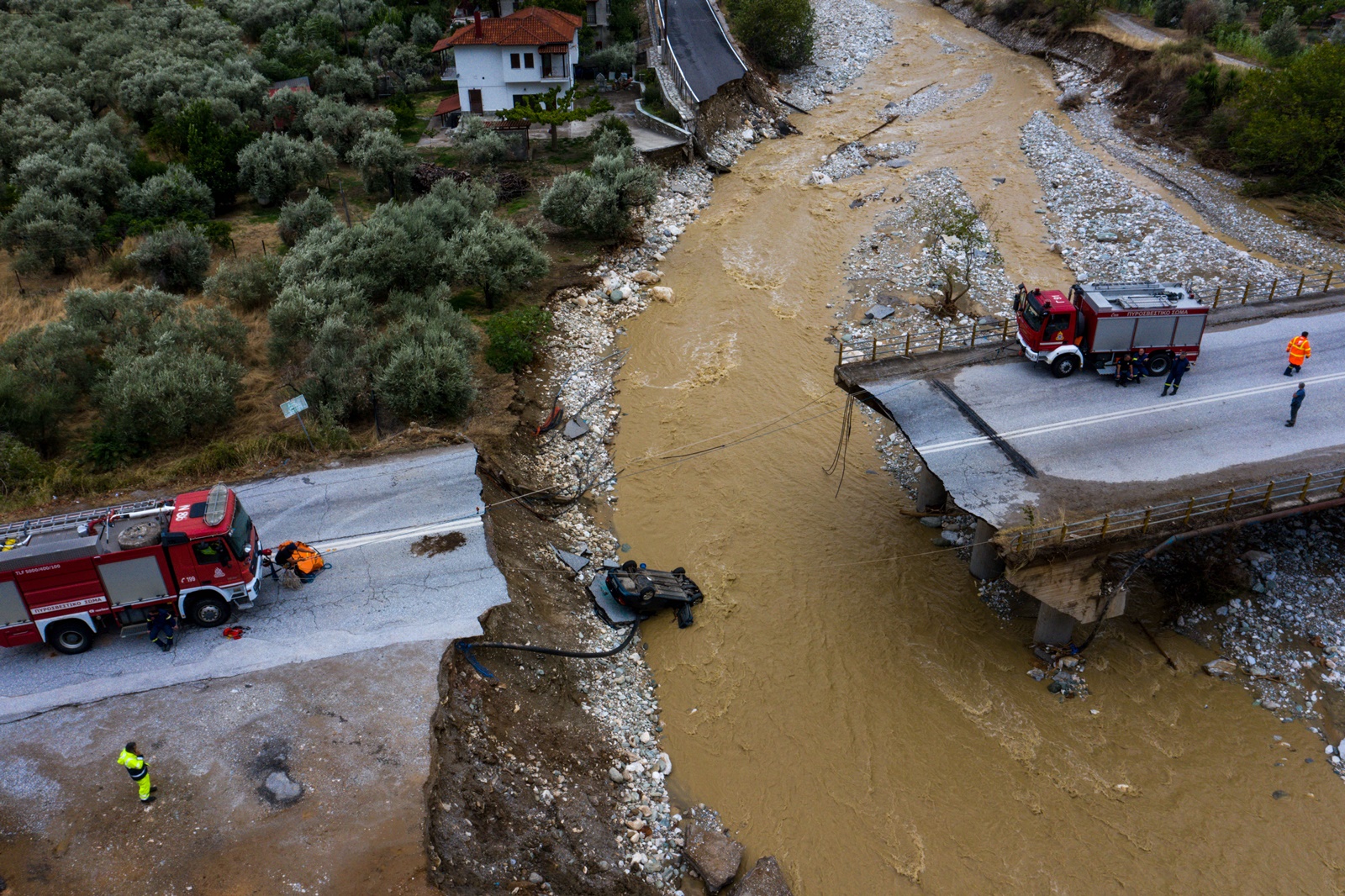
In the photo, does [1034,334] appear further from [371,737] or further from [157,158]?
[157,158]

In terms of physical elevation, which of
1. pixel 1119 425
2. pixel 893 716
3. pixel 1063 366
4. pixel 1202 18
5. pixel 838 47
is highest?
pixel 1202 18

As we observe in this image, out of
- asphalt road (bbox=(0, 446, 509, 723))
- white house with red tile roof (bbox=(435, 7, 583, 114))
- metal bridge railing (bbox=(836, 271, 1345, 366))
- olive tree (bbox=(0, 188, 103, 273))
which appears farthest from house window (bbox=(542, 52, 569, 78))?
asphalt road (bbox=(0, 446, 509, 723))

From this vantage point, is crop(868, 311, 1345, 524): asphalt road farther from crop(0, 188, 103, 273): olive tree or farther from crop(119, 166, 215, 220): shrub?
crop(119, 166, 215, 220): shrub

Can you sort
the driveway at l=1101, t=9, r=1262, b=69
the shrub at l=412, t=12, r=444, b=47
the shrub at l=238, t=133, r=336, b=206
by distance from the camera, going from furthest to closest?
the shrub at l=412, t=12, r=444, b=47 → the driveway at l=1101, t=9, r=1262, b=69 → the shrub at l=238, t=133, r=336, b=206

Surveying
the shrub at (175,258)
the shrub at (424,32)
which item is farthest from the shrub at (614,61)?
the shrub at (175,258)

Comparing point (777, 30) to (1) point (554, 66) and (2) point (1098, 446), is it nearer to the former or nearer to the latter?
(1) point (554, 66)

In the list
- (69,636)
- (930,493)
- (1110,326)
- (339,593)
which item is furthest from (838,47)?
(69,636)
